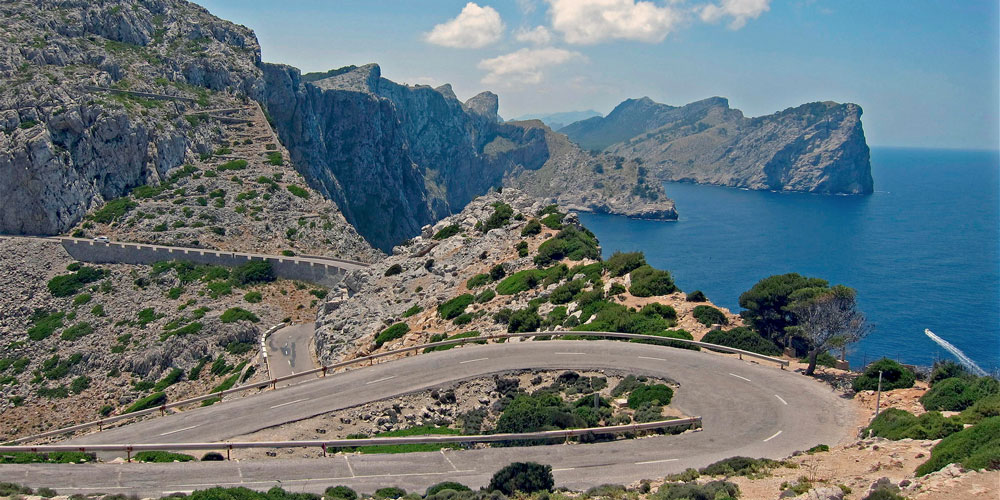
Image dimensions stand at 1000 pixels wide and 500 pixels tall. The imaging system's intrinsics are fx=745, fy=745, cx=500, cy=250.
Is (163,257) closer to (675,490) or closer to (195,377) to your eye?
(195,377)

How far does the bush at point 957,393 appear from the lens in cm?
2775

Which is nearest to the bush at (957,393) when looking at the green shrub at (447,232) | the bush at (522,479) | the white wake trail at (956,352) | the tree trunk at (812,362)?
the tree trunk at (812,362)

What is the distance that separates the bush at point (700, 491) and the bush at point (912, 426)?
7907 millimetres

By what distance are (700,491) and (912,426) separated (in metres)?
9.83

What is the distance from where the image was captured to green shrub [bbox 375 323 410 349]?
5162 centimetres

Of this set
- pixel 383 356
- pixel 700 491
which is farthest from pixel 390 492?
pixel 383 356

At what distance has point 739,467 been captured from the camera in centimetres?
2356

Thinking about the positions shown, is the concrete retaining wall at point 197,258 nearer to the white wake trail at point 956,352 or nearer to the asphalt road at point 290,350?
the asphalt road at point 290,350

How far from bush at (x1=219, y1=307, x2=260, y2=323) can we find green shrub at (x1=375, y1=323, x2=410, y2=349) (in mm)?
20973

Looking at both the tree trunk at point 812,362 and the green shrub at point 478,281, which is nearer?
the tree trunk at point 812,362

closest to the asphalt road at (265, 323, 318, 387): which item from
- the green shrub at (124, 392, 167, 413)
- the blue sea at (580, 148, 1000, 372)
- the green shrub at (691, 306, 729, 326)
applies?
the green shrub at (124, 392, 167, 413)

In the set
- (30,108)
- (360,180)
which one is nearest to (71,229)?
(30,108)

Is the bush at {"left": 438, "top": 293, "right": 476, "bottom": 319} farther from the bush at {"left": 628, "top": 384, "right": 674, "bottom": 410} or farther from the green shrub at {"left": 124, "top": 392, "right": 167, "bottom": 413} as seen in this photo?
the green shrub at {"left": 124, "top": 392, "right": 167, "bottom": 413}

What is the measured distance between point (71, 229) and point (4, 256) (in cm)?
824
